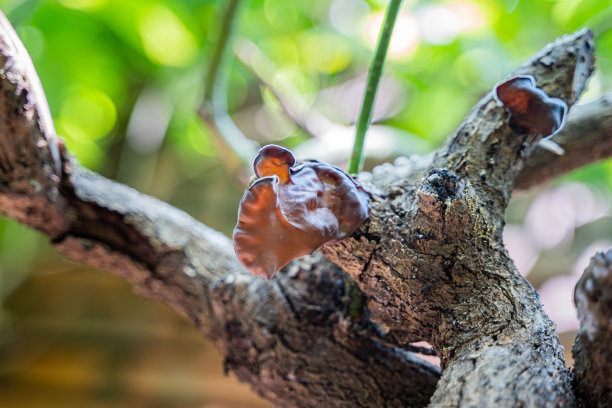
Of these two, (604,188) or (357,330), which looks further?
(604,188)

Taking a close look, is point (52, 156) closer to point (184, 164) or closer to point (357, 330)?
point (357, 330)

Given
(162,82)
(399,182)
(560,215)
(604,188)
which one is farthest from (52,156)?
(560,215)

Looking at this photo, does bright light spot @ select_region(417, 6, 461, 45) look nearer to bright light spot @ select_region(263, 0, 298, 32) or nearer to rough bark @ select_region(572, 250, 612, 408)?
bright light spot @ select_region(263, 0, 298, 32)

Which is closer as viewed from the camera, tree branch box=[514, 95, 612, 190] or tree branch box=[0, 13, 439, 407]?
tree branch box=[0, 13, 439, 407]

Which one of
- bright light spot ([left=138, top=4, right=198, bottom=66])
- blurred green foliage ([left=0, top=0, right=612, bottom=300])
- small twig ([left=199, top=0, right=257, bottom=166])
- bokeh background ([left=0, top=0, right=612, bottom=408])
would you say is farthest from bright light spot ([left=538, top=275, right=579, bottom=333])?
bright light spot ([left=138, top=4, right=198, bottom=66])

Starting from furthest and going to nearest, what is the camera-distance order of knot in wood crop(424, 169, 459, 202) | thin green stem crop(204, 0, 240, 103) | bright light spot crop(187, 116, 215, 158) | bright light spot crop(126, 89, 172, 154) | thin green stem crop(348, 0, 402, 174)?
bright light spot crop(126, 89, 172, 154), bright light spot crop(187, 116, 215, 158), thin green stem crop(204, 0, 240, 103), thin green stem crop(348, 0, 402, 174), knot in wood crop(424, 169, 459, 202)

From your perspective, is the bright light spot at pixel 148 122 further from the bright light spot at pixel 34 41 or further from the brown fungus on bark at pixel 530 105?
the brown fungus on bark at pixel 530 105

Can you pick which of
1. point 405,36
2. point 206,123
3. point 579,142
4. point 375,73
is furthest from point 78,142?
point 579,142
